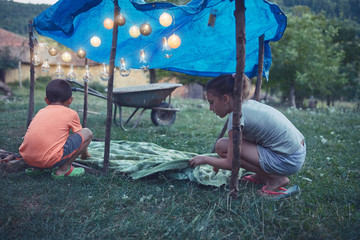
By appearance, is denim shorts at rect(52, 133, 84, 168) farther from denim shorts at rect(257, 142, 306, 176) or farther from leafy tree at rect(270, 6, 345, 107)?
leafy tree at rect(270, 6, 345, 107)

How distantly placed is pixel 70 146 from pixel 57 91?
61cm

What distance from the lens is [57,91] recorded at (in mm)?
2754

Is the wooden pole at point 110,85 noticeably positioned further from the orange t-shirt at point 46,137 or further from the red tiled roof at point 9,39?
the red tiled roof at point 9,39

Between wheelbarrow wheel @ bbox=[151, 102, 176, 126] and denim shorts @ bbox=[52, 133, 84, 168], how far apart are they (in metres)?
4.43

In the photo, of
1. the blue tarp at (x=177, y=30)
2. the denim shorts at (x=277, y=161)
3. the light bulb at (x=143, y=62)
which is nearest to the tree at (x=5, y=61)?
the blue tarp at (x=177, y=30)

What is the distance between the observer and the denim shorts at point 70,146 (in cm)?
279

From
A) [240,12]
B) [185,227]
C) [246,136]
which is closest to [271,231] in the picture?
[185,227]

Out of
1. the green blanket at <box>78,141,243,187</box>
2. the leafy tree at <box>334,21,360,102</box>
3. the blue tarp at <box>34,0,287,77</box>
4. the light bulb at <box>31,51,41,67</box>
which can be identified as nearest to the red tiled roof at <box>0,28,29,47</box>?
the light bulb at <box>31,51,41,67</box>

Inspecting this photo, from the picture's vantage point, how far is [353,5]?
11.4 ft

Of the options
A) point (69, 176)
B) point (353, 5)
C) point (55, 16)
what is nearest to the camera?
point (69, 176)

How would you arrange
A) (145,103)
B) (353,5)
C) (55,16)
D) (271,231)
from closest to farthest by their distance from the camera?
(271,231), (55,16), (353,5), (145,103)

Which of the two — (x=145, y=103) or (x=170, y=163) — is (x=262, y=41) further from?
(x=145, y=103)

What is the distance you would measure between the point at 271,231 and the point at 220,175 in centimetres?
106

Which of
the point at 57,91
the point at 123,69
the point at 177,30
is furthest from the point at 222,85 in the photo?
the point at 123,69
